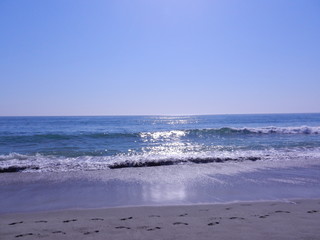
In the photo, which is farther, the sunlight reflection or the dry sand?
the sunlight reflection

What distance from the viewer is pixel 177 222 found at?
4.60 metres

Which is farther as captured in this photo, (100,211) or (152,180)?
A: (152,180)

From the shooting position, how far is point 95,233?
420 cm

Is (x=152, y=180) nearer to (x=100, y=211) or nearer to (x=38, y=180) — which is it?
(x=100, y=211)

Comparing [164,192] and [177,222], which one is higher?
[177,222]

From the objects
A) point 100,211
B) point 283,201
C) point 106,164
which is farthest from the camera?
point 106,164

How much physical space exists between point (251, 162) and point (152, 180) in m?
5.42

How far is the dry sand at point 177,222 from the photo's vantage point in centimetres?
404

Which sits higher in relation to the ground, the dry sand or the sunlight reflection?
the dry sand

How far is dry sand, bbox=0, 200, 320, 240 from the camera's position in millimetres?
4043

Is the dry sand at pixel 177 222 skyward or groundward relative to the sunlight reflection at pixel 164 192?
skyward

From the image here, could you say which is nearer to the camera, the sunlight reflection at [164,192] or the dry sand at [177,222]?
the dry sand at [177,222]

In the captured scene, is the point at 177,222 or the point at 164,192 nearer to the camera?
the point at 177,222

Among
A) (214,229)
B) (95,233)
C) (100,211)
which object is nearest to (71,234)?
(95,233)
